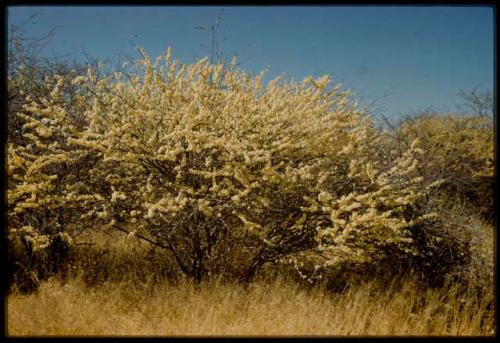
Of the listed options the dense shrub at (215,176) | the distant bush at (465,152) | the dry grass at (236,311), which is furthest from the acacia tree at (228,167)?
the distant bush at (465,152)

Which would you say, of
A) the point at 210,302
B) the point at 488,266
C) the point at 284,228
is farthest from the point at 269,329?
the point at 488,266

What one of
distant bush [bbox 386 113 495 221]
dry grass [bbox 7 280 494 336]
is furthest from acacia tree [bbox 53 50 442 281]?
distant bush [bbox 386 113 495 221]

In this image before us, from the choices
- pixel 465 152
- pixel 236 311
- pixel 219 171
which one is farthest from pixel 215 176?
pixel 465 152

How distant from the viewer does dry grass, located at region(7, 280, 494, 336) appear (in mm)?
2998

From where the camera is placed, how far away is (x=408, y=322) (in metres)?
3.42

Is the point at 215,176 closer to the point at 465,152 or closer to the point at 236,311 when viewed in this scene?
the point at 236,311

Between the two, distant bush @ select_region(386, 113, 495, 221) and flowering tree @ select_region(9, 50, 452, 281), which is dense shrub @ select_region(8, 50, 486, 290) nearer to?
flowering tree @ select_region(9, 50, 452, 281)

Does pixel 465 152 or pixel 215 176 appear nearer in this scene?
pixel 215 176

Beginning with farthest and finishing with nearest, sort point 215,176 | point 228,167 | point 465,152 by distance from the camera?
1. point 465,152
2. point 215,176
3. point 228,167

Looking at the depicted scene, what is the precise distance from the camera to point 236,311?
3.33m

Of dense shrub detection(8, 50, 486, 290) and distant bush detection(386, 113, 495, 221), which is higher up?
distant bush detection(386, 113, 495, 221)

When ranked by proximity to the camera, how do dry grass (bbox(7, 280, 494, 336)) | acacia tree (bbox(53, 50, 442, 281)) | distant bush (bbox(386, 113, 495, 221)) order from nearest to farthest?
dry grass (bbox(7, 280, 494, 336)) → acacia tree (bbox(53, 50, 442, 281)) → distant bush (bbox(386, 113, 495, 221))

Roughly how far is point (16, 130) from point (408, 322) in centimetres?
438
